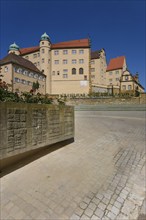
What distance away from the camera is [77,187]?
3701 millimetres

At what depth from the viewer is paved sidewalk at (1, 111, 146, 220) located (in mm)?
3018

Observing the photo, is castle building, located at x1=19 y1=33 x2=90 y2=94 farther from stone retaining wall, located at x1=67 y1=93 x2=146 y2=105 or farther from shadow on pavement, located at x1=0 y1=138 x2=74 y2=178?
shadow on pavement, located at x1=0 y1=138 x2=74 y2=178

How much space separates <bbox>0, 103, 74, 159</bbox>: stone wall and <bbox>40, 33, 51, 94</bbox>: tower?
44.3 metres

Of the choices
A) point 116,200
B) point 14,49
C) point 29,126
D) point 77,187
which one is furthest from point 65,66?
point 116,200

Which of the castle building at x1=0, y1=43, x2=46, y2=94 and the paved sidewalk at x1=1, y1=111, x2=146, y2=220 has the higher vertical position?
the castle building at x1=0, y1=43, x2=46, y2=94

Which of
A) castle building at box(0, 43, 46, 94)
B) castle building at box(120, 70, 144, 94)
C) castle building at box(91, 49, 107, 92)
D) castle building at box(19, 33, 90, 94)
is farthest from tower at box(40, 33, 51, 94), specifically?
castle building at box(120, 70, 144, 94)

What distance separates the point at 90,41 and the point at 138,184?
53186 mm

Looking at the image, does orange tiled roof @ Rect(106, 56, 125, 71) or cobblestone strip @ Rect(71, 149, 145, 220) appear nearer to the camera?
cobblestone strip @ Rect(71, 149, 145, 220)

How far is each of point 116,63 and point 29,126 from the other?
63851 mm

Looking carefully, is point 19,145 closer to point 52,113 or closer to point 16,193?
point 16,193

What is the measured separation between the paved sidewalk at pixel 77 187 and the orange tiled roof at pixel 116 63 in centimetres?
5878

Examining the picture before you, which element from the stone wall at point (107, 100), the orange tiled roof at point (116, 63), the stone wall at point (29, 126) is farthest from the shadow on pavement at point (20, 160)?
the orange tiled roof at point (116, 63)

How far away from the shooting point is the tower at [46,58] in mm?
47875

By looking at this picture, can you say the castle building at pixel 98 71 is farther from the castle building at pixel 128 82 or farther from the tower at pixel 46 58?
the tower at pixel 46 58
